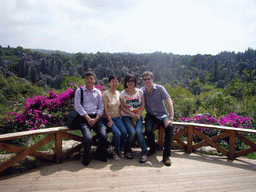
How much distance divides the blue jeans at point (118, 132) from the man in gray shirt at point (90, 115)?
178 millimetres

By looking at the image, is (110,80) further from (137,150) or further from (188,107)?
(188,107)

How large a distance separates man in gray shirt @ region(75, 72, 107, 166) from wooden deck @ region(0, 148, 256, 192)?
23cm

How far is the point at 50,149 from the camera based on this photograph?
12.5 feet

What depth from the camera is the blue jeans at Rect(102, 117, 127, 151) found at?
11.3 feet

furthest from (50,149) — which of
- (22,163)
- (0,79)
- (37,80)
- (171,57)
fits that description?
(171,57)

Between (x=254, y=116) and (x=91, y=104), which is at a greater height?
(x=91, y=104)

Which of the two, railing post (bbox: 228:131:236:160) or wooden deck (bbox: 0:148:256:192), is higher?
railing post (bbox: 228:131:236:160)

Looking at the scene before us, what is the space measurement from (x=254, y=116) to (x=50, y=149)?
7.63 meters

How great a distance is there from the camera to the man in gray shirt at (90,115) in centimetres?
325

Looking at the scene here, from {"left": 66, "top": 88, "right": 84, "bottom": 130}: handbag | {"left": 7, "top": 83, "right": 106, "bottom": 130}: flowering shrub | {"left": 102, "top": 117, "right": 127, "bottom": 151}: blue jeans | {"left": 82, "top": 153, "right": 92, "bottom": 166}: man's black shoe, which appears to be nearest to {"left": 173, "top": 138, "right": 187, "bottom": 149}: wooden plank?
{"left": 102, "top": 117, "right": 127, "bottom": 151}: blue jeans

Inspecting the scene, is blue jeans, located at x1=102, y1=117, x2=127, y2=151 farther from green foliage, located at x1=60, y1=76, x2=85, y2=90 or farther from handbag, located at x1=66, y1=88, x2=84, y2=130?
green foliage, located at x1=60, y1=76, x2=85, y2=90

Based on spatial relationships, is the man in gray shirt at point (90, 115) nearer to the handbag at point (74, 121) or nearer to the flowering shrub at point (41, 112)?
the handbag at point (74, 121)

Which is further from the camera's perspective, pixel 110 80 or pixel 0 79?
pixel 0 79

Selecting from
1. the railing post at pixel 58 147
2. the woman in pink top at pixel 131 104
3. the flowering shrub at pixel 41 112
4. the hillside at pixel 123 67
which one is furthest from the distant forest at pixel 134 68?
the railing post at pixel 58 147
